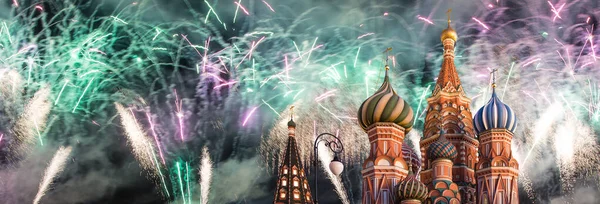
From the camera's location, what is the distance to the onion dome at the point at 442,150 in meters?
31.6

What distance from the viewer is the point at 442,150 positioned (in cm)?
3162

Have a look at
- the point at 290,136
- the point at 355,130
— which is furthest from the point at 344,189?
the point at 290,136

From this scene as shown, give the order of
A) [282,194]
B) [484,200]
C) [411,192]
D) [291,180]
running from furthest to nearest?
[291,180] → [282,194] → [484,200] → [411,192]

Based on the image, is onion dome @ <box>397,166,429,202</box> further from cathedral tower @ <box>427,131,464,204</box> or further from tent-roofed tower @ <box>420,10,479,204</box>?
tent-roofed tower @ <box>420,10,479,204</box>

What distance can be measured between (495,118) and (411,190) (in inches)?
315

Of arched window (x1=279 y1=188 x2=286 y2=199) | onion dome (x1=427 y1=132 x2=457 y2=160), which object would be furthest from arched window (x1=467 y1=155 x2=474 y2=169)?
arched window (x1=279 y1=188 x2=286 y2=199)

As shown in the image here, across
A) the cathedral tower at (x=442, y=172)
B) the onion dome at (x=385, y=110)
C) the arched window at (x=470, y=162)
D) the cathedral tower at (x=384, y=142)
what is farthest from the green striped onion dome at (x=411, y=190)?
the arched window at (x=470, y=162)

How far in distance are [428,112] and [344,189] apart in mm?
6774

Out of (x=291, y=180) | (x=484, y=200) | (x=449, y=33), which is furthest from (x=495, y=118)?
(x=291, y=180)

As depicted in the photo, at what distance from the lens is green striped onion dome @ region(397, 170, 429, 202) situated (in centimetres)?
2830

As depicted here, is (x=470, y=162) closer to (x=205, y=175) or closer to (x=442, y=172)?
(x=442, y=172)

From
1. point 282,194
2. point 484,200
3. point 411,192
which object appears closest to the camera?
point 411,192

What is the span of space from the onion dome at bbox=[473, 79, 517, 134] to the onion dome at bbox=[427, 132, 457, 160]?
3008 mm

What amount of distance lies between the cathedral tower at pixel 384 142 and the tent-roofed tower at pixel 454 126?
282 cm
